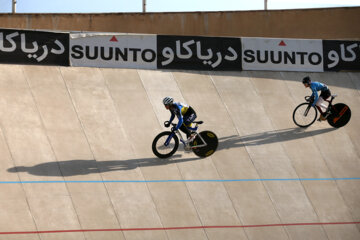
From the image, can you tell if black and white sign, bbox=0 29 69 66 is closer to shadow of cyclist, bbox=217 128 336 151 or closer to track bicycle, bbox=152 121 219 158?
track bicycle, bbox=152 121 219 158

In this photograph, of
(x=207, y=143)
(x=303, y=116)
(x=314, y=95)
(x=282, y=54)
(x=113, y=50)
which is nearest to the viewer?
(x=207, y=143)

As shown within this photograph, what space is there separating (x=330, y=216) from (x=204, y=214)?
3553mm

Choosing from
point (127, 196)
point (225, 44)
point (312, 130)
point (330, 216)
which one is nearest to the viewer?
point (127, 196)

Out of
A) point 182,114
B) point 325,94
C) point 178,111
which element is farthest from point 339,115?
point 178,111

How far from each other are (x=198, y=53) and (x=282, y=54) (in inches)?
119

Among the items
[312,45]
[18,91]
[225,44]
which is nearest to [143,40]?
[225,44]

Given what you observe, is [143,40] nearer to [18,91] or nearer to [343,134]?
[18,91]

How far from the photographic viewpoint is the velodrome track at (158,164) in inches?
590

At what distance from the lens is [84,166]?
16078 mm

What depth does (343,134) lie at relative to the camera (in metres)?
19.4

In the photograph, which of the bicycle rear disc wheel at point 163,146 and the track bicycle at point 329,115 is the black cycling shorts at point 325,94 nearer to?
the track bicycle at point 329,115

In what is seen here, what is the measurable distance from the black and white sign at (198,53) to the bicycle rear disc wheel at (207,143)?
12.8 ft

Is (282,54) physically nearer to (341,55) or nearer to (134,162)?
(341,55)

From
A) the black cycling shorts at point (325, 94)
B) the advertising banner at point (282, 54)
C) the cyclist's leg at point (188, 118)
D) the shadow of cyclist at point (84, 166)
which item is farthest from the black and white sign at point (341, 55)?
the shadow of cyclist at point (84, 166)
